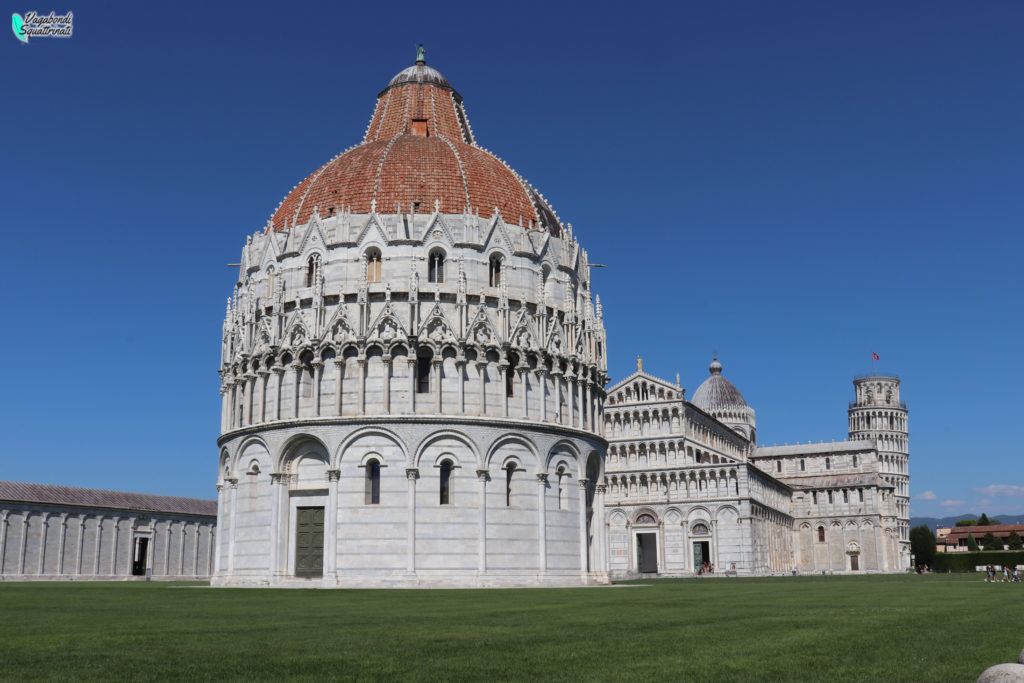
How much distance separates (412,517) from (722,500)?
5762 cm

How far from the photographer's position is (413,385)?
47.8m

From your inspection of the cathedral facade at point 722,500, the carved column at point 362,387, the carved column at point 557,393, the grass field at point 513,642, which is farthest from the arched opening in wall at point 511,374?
the cathedral facade at point 722,500

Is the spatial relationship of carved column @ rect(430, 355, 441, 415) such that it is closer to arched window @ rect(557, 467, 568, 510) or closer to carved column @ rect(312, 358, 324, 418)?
carved column @ rect(312, 358, 324, 418)

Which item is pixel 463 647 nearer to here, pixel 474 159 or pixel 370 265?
pixel 370 265

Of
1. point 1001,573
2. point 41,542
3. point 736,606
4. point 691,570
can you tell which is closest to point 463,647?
point 736,606

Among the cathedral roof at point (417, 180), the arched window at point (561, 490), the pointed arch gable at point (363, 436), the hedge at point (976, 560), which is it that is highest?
the cathedral roof at point (417, 180)

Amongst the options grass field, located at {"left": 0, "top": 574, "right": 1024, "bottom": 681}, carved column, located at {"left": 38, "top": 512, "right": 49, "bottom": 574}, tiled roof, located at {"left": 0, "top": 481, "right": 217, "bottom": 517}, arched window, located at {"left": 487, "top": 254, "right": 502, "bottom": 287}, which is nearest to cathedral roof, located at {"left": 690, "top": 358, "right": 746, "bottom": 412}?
tiled roof, located at {"left": 0, "top": 481, "right": 217, "bottom": 517}

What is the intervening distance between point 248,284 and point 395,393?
1312 centimetres

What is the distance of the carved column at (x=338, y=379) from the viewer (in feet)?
158

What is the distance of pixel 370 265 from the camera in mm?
51250

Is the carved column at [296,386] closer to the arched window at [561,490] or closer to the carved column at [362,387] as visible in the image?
the carved column at [362,387]

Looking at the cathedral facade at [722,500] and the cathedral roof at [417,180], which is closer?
the cathedral roof at [417,180]

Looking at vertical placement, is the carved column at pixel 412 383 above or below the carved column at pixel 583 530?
above

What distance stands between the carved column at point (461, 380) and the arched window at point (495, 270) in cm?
546
